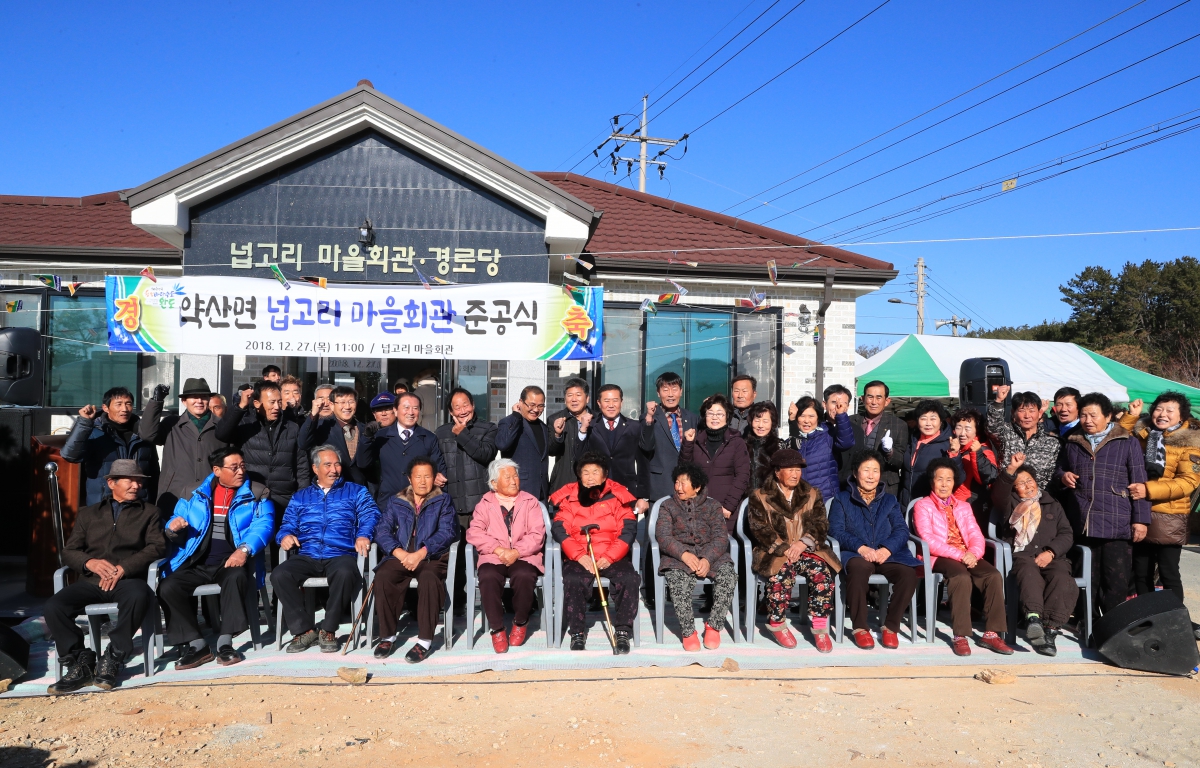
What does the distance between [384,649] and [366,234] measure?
179 inches

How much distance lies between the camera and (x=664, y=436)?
6.55m

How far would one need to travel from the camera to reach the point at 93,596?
496 centimetres

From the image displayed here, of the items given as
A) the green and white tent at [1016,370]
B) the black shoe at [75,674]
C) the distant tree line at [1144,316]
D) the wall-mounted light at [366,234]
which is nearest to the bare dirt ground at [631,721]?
the black shoe at [75,674]

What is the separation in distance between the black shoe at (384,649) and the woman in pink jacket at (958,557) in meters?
3.75

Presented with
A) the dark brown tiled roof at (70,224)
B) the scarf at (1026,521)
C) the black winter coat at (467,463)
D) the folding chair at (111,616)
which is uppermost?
the dark brown tiled roof at (70,224)

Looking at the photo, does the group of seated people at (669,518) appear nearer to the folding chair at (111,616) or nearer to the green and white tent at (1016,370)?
the folding chair at (111,616)

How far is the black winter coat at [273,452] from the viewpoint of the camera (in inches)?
237

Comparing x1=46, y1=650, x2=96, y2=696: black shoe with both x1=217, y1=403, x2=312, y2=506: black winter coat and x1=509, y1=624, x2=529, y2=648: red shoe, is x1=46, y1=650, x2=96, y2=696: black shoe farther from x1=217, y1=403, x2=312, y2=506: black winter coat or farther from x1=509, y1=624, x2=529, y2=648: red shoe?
x1=509, y1=624, x2=529, y2=648: red shoe

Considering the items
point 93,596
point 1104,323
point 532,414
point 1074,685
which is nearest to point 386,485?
point 532,414

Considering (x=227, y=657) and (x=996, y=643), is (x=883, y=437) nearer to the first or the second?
(x=996, y=643)

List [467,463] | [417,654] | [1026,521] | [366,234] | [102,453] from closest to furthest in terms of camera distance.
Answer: [417,654] < [1026,521] < [102,453] < [467,463] < [366,234]

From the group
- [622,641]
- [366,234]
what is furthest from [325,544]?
[366,234]

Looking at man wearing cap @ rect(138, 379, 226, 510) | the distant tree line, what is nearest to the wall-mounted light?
man wearing cap @ rect(138, 379, 226, 510)

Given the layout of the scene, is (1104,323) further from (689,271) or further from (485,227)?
(485,227)
